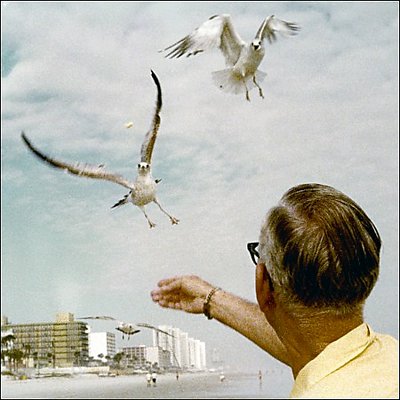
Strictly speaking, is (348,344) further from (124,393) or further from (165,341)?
(124,393)

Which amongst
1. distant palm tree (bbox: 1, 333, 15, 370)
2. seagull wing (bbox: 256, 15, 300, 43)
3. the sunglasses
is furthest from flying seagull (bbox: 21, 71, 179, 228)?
distant palm tree (bbox: 1, 333, 15, 370)

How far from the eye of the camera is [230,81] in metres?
2.01

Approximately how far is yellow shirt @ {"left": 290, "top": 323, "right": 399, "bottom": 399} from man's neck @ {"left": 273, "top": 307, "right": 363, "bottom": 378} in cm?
1

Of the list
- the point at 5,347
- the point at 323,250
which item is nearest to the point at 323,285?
the point at 323,250

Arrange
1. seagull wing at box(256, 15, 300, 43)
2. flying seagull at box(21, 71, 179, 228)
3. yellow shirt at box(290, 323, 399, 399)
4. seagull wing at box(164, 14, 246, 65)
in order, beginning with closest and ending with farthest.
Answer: yellow shirt at box(290, 323, 399, 399) < flying seagull at box(21, 71, 179, 228) < seagull wing at box(164, 14, 246, 65) < seagull wing at box(256, 15, 300, 43)

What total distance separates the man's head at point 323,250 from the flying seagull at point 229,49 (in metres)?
1.48

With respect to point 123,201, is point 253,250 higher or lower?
lower

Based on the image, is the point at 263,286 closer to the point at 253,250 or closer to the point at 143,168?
the point at 253,250

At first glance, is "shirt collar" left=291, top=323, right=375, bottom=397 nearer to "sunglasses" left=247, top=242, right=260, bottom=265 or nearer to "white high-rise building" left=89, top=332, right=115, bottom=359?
"sunglasses" left=247, top=242, right=260, bottom=265

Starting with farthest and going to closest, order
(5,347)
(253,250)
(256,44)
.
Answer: (5,347) < (256,44) < (253,250)

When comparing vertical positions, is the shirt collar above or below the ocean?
above

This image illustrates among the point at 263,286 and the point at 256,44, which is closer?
the point at 263,286

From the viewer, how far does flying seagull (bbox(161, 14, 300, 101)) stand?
6.52 ft

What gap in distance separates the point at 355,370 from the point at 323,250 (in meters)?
0.07
